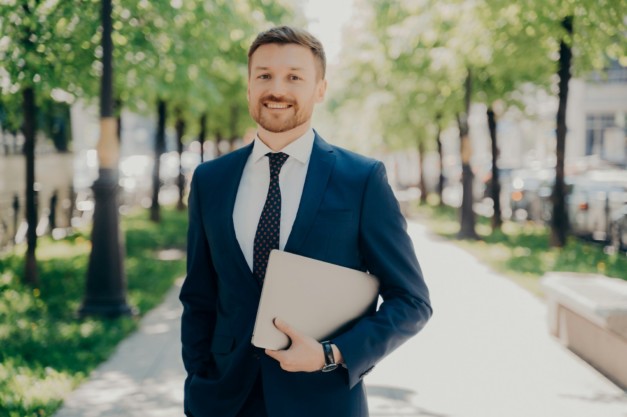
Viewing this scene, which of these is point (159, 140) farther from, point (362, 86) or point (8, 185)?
point (362, 86)

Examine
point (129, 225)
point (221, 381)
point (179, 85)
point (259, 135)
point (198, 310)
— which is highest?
point (179, 85)

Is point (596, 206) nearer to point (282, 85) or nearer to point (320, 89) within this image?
point (320, 89)

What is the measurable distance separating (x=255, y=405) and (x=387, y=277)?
580mm

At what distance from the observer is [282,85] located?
2.43m

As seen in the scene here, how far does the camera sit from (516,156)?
63.9 m

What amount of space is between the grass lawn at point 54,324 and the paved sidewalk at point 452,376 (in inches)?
7.6

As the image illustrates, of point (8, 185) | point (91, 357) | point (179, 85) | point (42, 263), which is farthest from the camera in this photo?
point (8, 185)

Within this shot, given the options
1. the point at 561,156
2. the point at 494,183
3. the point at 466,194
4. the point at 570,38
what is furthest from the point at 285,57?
the point at 494,183

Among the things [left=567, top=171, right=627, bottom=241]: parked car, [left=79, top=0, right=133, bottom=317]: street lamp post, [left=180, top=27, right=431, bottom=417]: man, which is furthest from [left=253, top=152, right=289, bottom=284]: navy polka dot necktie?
[left=567, top=171, right=627, bottom=241]: parked car

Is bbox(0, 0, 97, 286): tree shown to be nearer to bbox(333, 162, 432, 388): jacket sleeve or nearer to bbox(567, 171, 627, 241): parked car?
bbox(333, 162, 432, 388): jacket sleeve

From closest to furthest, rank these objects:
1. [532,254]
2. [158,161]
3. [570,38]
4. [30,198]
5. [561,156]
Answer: [30,198]
[570,38]
[532,254]
[561,156]
[158,161]

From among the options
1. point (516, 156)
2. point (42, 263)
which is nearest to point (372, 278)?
point (42, 263)

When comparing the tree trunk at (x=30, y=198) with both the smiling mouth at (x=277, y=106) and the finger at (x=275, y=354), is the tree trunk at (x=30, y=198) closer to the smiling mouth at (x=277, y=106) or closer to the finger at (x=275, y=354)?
the smiling mouth at (x=277, y=106)

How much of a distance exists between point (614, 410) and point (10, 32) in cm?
775
